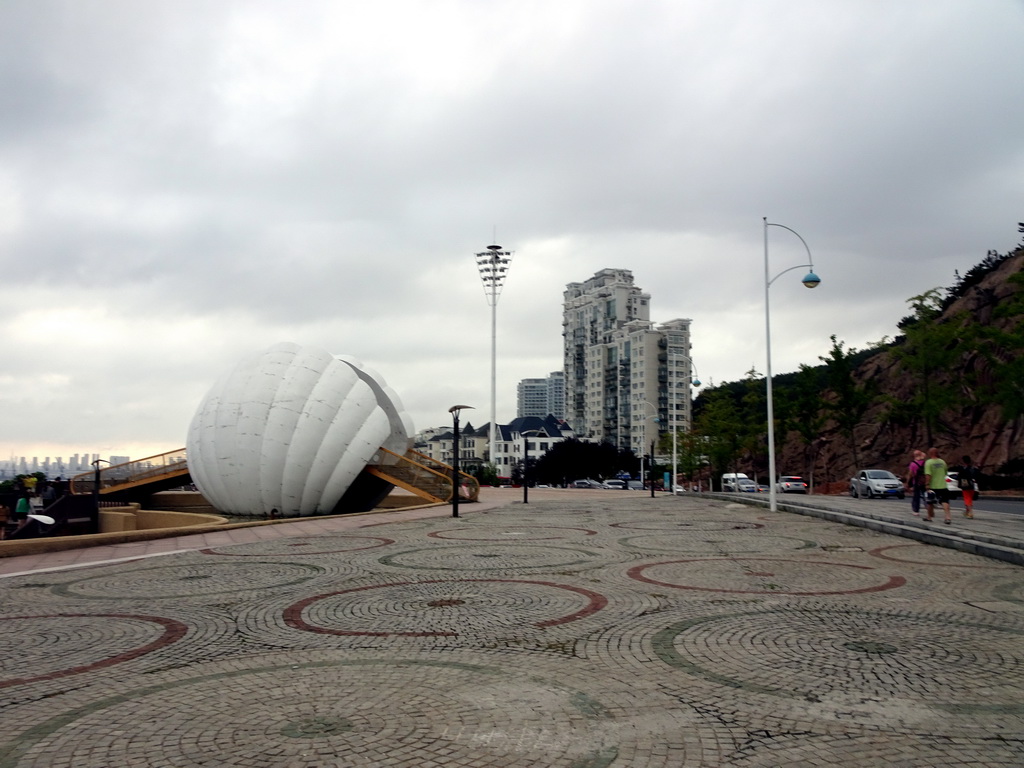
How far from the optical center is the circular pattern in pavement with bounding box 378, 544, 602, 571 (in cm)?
1155

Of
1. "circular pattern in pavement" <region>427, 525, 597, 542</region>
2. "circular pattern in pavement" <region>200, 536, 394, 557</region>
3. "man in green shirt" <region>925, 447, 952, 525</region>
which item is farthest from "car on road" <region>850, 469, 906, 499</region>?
"circular pattern in pavement" <region>200, 536, 394, 557</region>

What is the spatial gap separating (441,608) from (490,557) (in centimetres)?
453

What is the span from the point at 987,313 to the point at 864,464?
51.8 ft

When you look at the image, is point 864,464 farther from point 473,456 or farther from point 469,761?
point 473,456

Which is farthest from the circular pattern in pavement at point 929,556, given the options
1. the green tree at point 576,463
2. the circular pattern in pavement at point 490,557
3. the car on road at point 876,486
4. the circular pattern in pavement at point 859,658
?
the green tree at point 576,463

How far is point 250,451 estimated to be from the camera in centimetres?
2761

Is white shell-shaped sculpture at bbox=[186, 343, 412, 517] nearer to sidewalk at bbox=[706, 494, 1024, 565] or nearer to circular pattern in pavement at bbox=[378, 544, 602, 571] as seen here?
circular pattern in pavement at bbox=[378, 544, 602, 571]

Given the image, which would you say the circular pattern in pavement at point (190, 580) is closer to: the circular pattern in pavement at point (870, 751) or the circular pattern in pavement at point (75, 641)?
the circular pattern in pavement at point (75, 641)

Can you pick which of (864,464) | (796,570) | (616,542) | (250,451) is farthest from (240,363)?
(864,464)

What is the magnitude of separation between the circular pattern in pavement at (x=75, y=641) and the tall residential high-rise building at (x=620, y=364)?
11393cm

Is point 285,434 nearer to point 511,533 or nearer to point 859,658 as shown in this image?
point 511,533

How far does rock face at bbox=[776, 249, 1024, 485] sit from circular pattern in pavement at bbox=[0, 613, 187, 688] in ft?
147

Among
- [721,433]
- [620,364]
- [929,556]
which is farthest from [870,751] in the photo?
[620,364]

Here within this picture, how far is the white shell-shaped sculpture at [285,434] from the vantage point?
2756 centimetres
